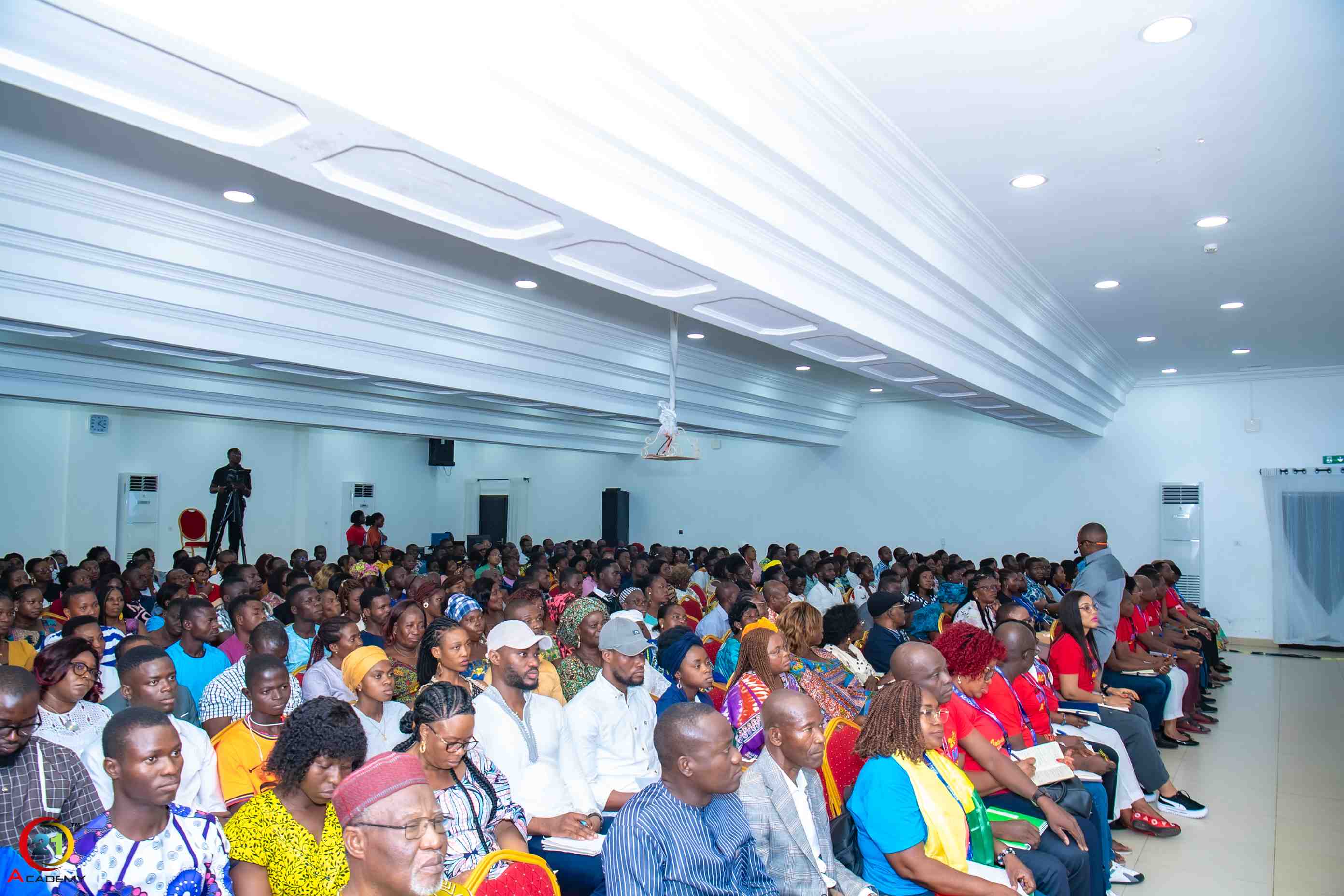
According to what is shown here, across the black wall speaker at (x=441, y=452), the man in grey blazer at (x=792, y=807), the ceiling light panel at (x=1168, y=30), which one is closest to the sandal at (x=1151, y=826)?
the man in grey blazer at (x=792, y=807)

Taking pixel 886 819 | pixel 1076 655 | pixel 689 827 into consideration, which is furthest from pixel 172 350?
pixel 1076 655

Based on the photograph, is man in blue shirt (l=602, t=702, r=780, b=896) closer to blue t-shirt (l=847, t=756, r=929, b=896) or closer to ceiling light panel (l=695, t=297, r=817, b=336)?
blue t-shirt (l=847, t=756, r=929, b=896)

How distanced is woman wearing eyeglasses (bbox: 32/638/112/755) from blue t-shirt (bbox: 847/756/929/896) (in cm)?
302

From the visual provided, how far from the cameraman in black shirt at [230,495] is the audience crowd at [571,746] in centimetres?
419

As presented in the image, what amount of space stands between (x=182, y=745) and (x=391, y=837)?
5.45 feet

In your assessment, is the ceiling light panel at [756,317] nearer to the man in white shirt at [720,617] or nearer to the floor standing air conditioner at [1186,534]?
the man in white shirt at [720,617]

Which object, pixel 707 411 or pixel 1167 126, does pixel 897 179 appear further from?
pixel 707 411


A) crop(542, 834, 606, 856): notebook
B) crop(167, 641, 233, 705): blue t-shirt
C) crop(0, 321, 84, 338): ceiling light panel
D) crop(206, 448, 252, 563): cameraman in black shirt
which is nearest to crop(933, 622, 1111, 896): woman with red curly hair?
crop(542, 834, 606, 856): notebook

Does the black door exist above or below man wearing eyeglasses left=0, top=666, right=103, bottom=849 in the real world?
above

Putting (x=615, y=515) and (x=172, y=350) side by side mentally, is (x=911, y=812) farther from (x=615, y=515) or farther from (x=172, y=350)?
A: (x=615, y=515)

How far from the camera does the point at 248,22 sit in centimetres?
228

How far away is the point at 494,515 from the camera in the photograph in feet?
65.9

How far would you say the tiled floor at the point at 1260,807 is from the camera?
4.65m

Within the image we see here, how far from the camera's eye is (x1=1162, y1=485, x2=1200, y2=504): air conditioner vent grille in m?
13.0
